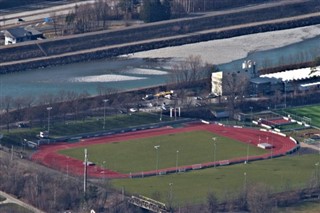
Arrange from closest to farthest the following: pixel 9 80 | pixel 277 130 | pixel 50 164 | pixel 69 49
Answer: pixel 50 164
pixel 277 130
pixel 9 80
pixel 69 49

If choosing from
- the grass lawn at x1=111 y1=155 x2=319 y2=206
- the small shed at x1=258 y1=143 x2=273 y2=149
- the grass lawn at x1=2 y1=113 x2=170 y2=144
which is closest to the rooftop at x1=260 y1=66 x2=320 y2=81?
the grass lawn at x1=2 y1=113 x2=170 y2=144

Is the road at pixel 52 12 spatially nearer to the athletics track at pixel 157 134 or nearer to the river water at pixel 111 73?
the river water at pixel 111 73

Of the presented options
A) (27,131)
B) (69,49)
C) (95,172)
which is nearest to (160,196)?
(95,172)

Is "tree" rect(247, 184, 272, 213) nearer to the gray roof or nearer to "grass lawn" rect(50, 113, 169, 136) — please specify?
"grass lawn" rect(50, 113, 169, 136)

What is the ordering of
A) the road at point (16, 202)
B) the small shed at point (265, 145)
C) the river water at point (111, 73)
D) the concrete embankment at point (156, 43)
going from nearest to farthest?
the road at point (16, 202) → the small shed at point (265, 145) → the river water at point (111, 73) → the concrete embankment at point (156, 43)

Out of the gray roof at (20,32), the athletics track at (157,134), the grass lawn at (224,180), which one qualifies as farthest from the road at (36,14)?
the grass lawn at (224,180)

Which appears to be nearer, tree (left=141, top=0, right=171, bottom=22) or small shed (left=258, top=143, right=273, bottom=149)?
small shed (left=258, top=143, right=273, bottom=149)

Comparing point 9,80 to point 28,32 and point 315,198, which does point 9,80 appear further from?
point 315,198
